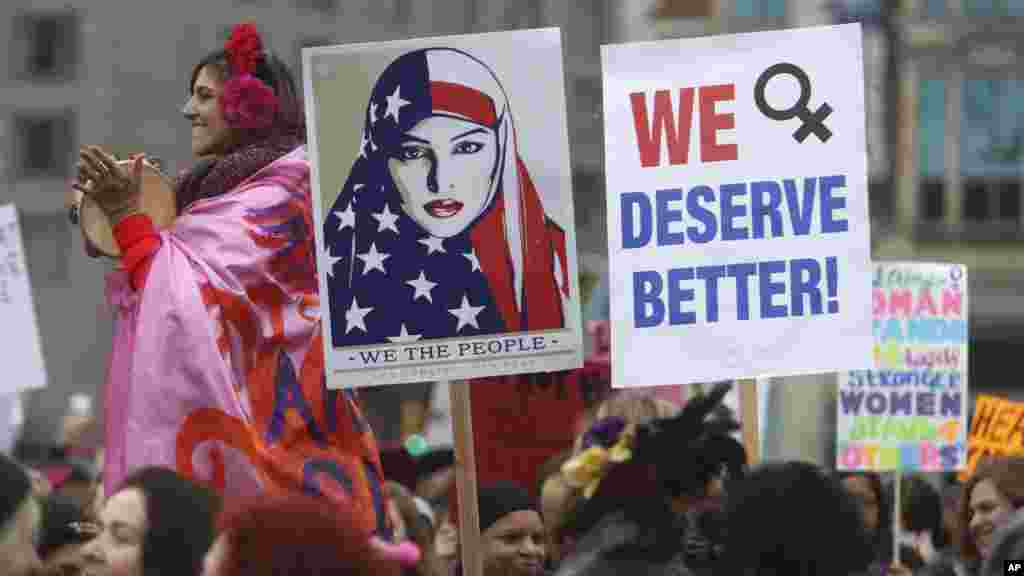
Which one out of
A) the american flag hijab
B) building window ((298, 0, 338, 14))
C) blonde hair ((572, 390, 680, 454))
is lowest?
blonde hair ((572, 390, 680, 454))

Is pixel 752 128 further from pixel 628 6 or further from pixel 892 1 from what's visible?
pixel 628 6

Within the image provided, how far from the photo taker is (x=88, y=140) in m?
56.3

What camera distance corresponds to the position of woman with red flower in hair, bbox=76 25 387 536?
7070 mm

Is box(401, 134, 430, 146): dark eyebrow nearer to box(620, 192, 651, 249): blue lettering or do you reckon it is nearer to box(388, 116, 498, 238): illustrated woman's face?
box(388, 116, 498, 238): illustrated woman's face

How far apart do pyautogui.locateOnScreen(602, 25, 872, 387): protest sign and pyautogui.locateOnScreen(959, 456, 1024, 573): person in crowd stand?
2.87ft

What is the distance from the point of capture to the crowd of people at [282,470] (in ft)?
18.3

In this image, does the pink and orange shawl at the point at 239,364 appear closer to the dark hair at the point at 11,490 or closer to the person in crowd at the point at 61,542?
the person in crowd at the point at 61,542

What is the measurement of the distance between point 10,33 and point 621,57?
165ft

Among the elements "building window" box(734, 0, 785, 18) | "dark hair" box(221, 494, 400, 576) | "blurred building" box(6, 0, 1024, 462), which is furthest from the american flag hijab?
"building window" box(734, 0, 785, 18)

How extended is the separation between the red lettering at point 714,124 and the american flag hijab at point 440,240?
2.57 feet

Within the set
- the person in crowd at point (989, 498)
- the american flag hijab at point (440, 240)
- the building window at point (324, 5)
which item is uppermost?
the building window at point (324, 5)

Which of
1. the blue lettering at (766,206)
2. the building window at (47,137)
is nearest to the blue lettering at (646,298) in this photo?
the blue lettering at (766,206)

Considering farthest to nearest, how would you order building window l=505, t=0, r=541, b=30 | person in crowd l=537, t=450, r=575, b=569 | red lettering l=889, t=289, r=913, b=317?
building window l=505, t=0, r=541, b=30 → red lettering l=889, t=289, r=913, b=317 → person in crowd l=537, t=450, r=575, b=569

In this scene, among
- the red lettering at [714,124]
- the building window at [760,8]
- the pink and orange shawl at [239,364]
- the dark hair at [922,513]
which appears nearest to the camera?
the pink and orange shawl at [239,364]
